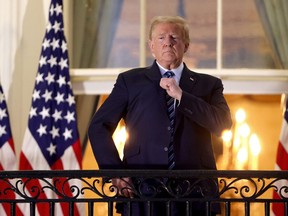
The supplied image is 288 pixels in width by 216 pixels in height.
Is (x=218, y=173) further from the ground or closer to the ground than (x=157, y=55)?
closer to the ground

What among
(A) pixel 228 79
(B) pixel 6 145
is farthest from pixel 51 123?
(A) pixel 228 79

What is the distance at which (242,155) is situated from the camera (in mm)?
6570

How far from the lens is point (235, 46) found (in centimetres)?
634

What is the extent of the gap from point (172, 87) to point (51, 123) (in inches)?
84.2

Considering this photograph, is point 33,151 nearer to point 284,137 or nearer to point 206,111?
point 284,137

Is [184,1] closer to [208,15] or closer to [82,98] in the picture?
[208,15]

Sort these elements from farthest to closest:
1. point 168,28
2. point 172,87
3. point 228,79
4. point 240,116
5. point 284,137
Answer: point 240,116 < point 228,79 < point 284,137 < point 168,28 < point 172,87

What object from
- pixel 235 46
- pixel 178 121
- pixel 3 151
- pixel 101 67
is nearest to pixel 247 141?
pixel 235 46

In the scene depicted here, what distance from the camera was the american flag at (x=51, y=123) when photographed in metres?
5.86

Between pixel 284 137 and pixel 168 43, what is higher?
pixel 168 43

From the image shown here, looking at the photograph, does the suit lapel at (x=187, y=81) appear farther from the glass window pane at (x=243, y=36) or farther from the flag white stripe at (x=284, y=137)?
the glass window pane at (x=243, y=36)

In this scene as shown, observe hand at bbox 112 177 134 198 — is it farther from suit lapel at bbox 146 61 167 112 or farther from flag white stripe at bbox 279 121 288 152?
flag white stripe at bbox 279 121 288 152

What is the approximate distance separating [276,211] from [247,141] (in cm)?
125

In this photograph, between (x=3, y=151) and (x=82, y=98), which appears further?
(x=82, y=98)
